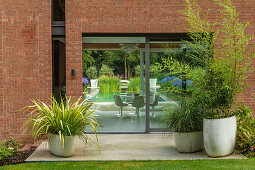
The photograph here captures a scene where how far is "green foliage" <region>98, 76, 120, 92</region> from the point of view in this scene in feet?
29.5

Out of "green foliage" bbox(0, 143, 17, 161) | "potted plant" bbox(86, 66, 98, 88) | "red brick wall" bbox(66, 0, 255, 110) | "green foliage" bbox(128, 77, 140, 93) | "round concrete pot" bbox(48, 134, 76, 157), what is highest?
"red brick wall" bbox(66, 0, 255, 110)

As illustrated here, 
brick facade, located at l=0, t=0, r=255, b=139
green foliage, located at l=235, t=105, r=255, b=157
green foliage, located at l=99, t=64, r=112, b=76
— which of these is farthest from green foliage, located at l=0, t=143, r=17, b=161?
green foliage, located at l=235, t=105, r=255, b=157

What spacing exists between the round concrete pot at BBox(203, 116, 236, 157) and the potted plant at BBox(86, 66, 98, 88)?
11.6 ft

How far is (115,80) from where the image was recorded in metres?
9.02

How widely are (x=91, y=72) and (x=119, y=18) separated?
161cm

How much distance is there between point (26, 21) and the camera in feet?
27.7

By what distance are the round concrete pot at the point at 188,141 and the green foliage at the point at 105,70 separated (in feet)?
9.89

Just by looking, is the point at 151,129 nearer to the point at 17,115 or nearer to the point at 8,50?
the point at 17,115

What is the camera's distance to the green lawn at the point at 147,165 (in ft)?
18.9

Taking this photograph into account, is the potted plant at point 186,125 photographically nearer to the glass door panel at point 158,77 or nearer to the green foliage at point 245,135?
the green foliage at point 245,135

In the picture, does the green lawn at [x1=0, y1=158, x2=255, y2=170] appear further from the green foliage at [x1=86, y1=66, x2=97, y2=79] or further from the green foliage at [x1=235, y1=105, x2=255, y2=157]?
the green foliage at [x1=86, y1=66, x2=97, y2=79]

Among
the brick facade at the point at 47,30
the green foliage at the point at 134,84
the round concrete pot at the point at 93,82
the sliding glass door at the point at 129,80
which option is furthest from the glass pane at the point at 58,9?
the green foliage at the point at 134,84

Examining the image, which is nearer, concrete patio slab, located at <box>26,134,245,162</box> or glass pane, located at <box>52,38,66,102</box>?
concrete patio slab, located at <box>26,134,245,162</box>

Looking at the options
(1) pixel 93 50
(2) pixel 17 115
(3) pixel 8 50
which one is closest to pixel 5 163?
(2) pixel 17 115
